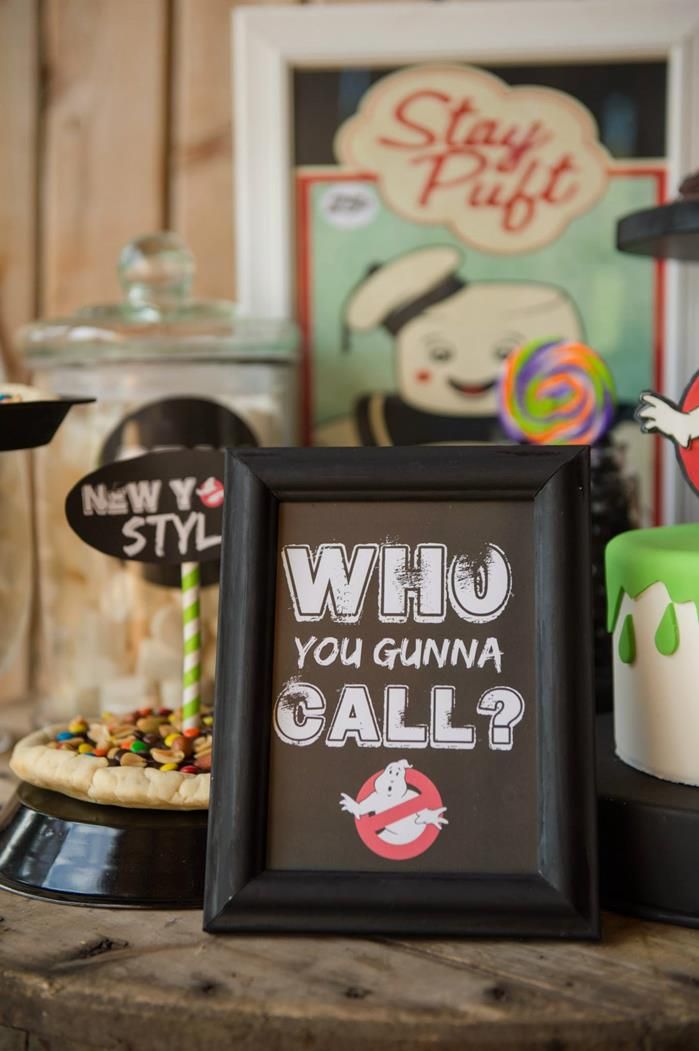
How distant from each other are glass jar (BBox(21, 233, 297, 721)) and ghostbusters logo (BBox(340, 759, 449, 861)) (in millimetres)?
440

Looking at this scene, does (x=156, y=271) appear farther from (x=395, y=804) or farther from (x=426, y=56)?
(x=395, y=804)

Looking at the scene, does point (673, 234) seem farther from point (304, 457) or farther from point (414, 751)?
point (414, 751)

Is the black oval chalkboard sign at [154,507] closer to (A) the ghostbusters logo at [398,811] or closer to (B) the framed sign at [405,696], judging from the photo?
(B) the framed sign at [405,696]

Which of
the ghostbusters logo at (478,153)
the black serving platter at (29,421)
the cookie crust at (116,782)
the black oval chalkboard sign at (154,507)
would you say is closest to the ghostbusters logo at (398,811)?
the cookie crust at (116,782)

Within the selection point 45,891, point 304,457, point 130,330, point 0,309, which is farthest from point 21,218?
point 45,891

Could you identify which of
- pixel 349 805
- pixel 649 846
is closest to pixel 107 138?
pixel 349 805

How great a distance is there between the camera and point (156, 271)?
124 cm

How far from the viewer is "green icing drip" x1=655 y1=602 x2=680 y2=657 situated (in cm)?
82

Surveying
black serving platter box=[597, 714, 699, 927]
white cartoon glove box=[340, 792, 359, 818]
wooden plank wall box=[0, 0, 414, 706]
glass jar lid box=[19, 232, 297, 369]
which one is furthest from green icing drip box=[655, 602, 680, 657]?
wooden plank wall box=[0, 0, 414, 706]

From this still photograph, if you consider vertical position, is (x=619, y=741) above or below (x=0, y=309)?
below

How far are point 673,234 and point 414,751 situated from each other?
1.61 ft

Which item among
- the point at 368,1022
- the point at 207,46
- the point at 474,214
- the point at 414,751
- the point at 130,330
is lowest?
the point at 368,1022

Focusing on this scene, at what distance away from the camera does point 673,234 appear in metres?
0.95

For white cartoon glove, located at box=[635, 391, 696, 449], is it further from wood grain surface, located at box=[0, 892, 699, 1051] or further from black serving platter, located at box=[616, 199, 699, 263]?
wood grain surface, located at box=[0, 892, 699, 1051]
